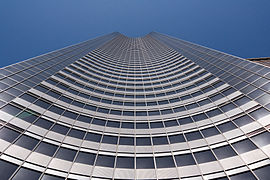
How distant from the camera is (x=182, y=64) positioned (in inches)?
1802

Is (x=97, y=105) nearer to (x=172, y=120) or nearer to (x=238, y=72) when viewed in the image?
(x=172, y=120)

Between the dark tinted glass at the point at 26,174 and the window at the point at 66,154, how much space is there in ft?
8.54

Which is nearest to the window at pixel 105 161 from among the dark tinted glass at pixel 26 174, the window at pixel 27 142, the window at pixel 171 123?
the dark tinted glass at pixel 26 174

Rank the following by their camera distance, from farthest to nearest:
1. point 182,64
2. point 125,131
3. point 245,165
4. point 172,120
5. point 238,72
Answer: point 182,64 → point 238,72 → point 172,120 → point 125,131 → point 245,165

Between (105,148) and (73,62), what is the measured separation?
27.2m

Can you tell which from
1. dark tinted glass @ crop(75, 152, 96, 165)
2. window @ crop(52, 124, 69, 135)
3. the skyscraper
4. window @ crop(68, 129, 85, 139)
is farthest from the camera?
window @ crop(68, 129, 85, 139)

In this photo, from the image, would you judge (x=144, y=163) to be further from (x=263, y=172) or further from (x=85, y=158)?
(x=263, y=172)

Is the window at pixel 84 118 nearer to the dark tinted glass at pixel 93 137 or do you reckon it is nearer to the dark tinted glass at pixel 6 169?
the dark tinted glass at pixel 93 137

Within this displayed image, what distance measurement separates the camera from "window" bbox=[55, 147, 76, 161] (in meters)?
17.3

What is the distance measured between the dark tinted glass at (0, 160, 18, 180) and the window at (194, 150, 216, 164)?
55.9 ft

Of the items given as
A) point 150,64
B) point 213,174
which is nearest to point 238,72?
point 213,174

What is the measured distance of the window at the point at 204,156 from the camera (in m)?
17.6

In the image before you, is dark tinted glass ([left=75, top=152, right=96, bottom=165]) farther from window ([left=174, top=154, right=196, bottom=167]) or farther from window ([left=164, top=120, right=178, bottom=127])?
window ([left=164, top=120, right=178, bottom=127])

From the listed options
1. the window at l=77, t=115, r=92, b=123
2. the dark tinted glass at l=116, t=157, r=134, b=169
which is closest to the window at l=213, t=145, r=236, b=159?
the dark tinted glass at l=116, t=157, r=134, b=169
